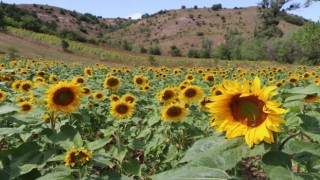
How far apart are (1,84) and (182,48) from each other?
7951 centimetres

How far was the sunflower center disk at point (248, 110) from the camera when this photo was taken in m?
1.73

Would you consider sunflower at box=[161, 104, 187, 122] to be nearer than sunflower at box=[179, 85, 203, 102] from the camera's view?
Yes

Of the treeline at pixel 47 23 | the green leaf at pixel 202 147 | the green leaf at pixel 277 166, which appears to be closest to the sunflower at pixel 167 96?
the green leaf at pixel 202 147

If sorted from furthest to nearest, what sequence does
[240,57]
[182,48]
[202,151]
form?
[182,48] → [240,57] → [202,151]

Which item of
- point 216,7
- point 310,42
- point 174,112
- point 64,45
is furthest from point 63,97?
point 216,7

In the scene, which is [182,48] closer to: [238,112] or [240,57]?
[240,57]

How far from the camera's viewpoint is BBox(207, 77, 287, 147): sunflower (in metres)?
1.63

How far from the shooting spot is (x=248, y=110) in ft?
5.88

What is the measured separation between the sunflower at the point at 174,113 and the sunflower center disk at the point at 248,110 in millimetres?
2734

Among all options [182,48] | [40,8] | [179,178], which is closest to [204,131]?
[179,178]

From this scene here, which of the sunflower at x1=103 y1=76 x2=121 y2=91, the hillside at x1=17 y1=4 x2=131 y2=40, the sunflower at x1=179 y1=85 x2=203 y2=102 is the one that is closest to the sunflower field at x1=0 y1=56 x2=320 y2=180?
the sunflower at x1=179 y1=85 x2=203 y2=102

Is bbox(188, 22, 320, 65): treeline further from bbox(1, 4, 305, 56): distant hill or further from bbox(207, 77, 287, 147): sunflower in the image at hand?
bbox(207, 77, 287, 147): sunflower

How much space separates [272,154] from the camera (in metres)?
1.58

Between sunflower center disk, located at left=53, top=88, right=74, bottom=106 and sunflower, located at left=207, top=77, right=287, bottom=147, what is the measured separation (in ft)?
5.71
